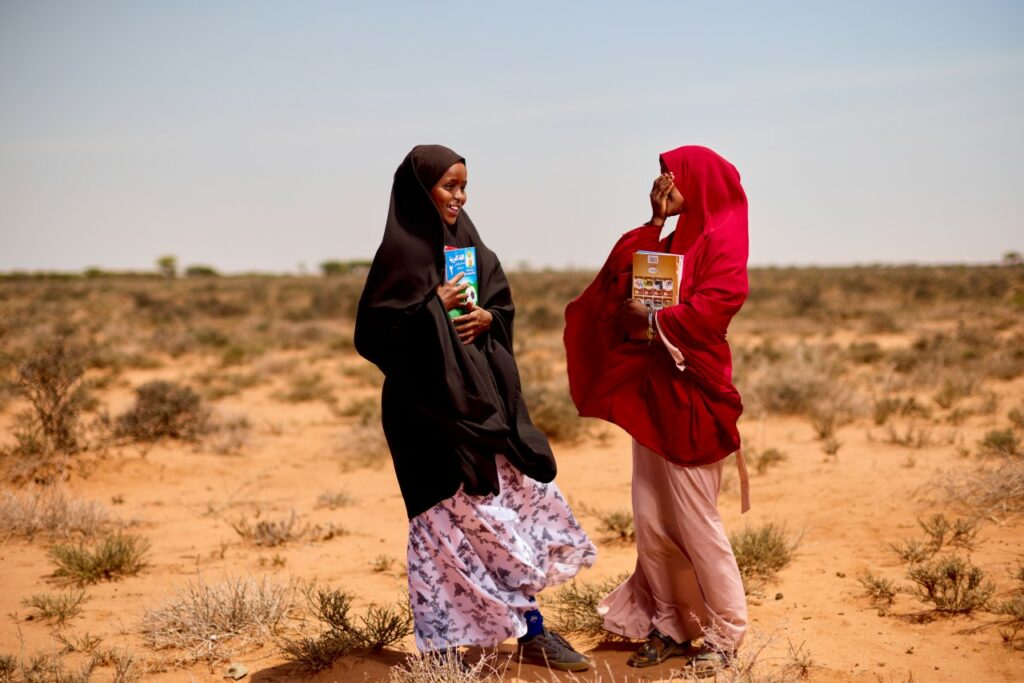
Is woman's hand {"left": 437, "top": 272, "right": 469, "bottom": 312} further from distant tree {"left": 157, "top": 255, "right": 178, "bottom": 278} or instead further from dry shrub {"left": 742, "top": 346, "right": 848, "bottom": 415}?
distant tree {"left": 157, "top": 255, "right": 178, "bottom": 278}

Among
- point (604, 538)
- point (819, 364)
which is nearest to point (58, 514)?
point (604, 538)

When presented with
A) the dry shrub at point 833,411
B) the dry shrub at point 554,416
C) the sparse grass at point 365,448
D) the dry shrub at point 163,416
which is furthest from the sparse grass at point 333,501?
the dry shrub at point 833,411

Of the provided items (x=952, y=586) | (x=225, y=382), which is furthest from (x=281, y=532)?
(x=225, y=382)

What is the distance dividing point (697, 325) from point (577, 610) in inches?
74.1

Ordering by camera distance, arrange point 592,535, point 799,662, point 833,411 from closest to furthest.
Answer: point 799,662, point 592,535, point 833,411

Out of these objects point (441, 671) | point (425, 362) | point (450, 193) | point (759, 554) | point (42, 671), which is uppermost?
point (450, 193)

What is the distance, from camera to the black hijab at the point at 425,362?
3701 mm

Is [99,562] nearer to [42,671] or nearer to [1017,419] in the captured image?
[42,671]

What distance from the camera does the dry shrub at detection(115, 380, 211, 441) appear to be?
985cm

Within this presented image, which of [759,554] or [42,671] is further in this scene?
[759,554]

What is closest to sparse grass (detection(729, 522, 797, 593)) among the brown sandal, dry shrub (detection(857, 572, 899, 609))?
dry shrub (detection(857, 572, 899, 609))

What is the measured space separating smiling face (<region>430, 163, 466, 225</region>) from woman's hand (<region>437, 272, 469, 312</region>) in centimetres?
27

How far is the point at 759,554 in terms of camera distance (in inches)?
220

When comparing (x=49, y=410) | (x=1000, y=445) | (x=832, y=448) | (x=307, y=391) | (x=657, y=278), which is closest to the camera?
(x=657, y=278)
